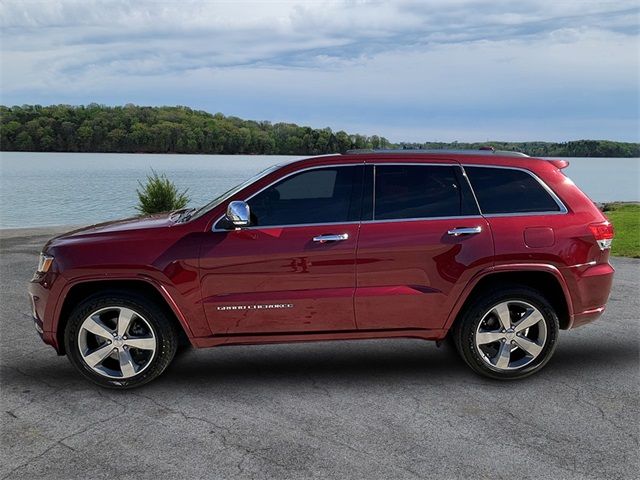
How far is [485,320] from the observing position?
476cm

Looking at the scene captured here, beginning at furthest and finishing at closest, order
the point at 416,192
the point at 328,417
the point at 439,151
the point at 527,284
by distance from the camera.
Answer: the point at 439,151 < the point at 527,284 < the point at 416,192 < the point at 328,417

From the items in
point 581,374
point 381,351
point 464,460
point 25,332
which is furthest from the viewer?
point 25,332

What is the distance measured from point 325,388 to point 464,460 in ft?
4.65

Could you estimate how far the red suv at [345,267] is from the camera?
4570mm

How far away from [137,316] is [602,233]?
368cm

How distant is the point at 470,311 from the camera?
4.71m

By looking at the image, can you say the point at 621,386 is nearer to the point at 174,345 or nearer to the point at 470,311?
the point at 470,311

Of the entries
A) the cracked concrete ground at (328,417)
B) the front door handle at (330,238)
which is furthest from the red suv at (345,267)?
the cracked concrete ground at (328,417)

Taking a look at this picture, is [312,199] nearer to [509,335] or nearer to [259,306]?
[259,306]

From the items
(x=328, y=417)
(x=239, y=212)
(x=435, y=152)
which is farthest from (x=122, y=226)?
(x=435, y=152)

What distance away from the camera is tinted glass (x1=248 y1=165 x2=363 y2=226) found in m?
4.66

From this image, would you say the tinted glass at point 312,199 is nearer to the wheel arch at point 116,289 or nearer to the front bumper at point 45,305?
the wheel arch at point 116,289

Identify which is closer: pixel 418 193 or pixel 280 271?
pixel 280 271

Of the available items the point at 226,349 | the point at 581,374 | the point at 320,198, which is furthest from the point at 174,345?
the point at 581,374
